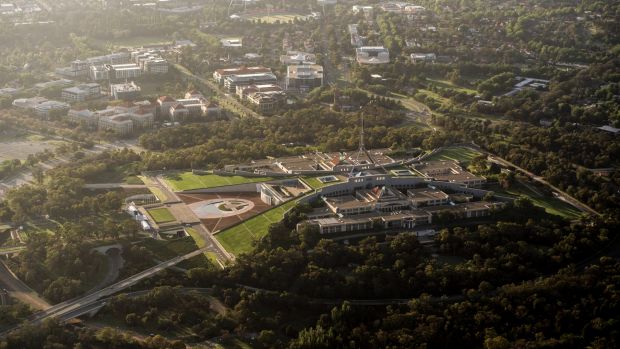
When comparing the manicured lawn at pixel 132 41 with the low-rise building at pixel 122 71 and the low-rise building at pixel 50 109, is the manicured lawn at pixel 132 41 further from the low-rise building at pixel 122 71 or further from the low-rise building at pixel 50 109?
the low-rise building at pixel 50 109

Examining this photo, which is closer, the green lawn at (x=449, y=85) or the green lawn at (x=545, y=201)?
the green lawn at (x=545, y=201)

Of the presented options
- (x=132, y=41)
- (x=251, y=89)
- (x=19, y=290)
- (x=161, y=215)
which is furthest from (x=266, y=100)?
(x=19, y=290)

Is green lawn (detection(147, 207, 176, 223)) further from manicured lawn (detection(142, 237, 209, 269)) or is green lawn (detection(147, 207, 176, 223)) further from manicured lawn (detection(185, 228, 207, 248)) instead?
manicured lawn (detection(142, 237, 209, 269))

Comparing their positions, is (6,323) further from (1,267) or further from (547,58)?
(547,58)

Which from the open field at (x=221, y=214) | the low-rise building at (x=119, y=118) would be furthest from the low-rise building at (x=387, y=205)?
the low-rise building at (x=119, y=118)

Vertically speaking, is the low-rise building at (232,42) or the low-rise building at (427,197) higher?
the low-rise building at (427,197)
